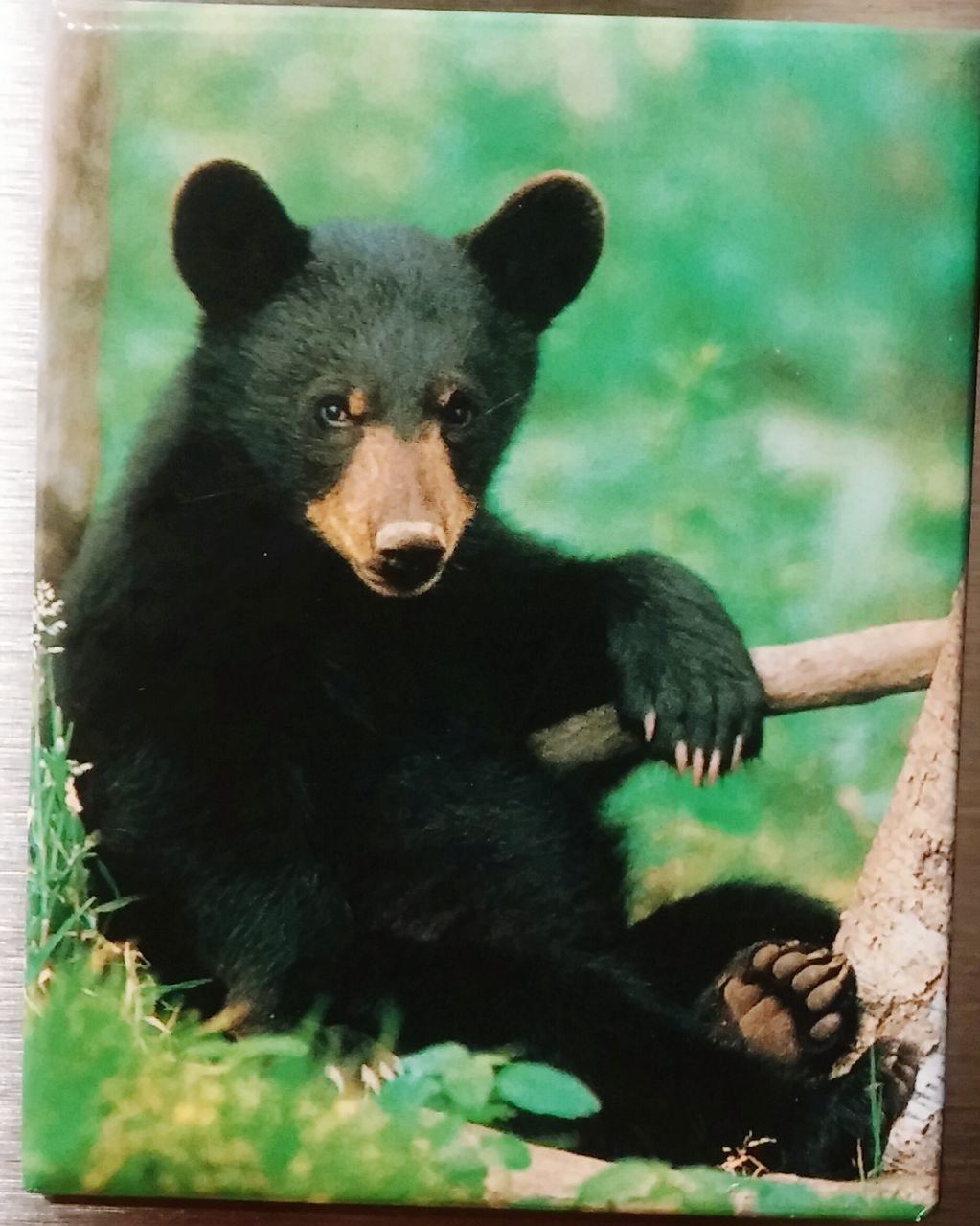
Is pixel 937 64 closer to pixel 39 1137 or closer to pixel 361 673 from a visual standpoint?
pixel 361 673

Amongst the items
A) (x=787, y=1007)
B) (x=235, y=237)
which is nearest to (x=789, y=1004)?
(x=787, y=1007)

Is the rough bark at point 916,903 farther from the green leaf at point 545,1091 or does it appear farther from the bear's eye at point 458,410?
the bear's eye at point 458,410

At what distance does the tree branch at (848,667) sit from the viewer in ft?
2.16

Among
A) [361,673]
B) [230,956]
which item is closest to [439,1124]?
[230,956]

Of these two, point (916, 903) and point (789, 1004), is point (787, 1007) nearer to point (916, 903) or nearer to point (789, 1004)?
point (789, 1004)

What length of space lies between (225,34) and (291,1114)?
715 millimetres

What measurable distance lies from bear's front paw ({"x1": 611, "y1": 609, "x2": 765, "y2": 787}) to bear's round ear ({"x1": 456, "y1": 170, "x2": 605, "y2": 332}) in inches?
9.0

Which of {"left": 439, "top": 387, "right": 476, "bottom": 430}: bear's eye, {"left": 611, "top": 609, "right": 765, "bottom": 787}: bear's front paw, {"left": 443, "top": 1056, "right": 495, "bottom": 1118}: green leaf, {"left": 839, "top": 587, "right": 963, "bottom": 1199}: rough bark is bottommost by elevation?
{"left": 443, "top": 1056, "right": 495, "bottom": 1118}: green leaf

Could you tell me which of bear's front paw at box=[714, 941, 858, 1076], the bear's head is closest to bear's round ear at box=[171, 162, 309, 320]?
the bear's head

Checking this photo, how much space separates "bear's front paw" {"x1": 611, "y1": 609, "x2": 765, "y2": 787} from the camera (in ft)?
2.15

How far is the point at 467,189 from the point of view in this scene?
0.65 meters

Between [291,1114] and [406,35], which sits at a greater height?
[406,35]

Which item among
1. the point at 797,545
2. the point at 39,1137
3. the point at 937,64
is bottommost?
the point at 39,1137

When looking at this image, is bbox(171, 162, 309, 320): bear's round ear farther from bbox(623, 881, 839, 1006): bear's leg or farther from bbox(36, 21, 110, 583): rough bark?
bbox(623, 881, 839, 1006): bear's leg
